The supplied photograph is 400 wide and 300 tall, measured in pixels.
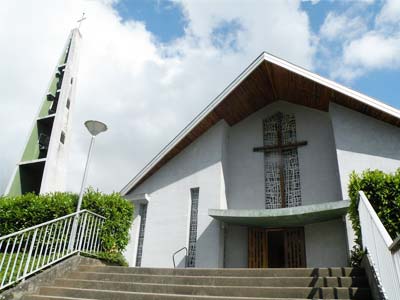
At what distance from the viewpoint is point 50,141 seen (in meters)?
18.5

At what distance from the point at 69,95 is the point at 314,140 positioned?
16.7 m

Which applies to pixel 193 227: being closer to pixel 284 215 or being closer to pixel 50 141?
pixel 284 215

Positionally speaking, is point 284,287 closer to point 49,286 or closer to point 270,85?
point 49,286

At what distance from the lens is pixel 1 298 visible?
4582 mm

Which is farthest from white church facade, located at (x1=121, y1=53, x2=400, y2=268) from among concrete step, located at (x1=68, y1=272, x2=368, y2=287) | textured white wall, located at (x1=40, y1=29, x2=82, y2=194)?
textured white wall, located at (x1=40, y1=29, x2=82, y2=194)

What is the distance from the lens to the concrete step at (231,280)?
178 inches

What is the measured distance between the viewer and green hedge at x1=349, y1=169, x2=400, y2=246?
524 cm

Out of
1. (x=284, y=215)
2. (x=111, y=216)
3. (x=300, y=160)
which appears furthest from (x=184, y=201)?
(x=300, y=160)

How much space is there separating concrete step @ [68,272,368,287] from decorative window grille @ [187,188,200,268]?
4544 mm

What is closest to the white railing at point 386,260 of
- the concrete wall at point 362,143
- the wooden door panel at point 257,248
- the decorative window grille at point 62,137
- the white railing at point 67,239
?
the concrete wall at point 362,143

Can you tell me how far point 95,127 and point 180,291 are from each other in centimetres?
418

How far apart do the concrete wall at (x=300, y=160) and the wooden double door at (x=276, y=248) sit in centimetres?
95

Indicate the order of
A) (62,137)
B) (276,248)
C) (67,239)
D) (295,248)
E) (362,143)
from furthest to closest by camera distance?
1. (62,137)
2. (276,248)
3. (295,248)
4. (362,143)
5. (67,239)

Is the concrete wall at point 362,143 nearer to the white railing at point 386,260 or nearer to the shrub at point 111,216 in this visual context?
the white railing at point 386,260
